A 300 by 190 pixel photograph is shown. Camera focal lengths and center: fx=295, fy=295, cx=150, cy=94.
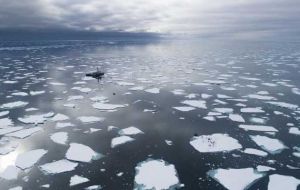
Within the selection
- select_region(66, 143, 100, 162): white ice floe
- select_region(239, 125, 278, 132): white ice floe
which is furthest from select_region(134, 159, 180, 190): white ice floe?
select_region(239, 125, 278, 132): white ice floe

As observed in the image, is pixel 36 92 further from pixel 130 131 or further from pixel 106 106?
pixel 130 131

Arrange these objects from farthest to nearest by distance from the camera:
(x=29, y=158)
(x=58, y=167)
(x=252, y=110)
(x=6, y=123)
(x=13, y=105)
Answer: (x=13, y=105) < (x=252, y=110) < (x=6, y=123) < (x=29, y=158) < (x=58, y=167)

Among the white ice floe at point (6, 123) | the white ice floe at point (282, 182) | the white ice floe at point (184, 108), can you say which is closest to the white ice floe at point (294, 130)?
the white ice floe at point (282, 182)

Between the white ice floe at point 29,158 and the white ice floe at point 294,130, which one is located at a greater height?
the white ice floe at point 294,130

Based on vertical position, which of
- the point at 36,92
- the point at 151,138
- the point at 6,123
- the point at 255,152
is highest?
the point at 255,152

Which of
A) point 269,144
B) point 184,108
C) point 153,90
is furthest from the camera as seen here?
point 153,90

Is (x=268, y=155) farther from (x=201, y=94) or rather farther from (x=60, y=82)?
(x=60, y=82)

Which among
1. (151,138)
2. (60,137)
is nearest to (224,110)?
(151,138)

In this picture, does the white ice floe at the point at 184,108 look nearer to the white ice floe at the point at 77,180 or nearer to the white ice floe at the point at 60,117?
the white ice floe at the point at 60,117
